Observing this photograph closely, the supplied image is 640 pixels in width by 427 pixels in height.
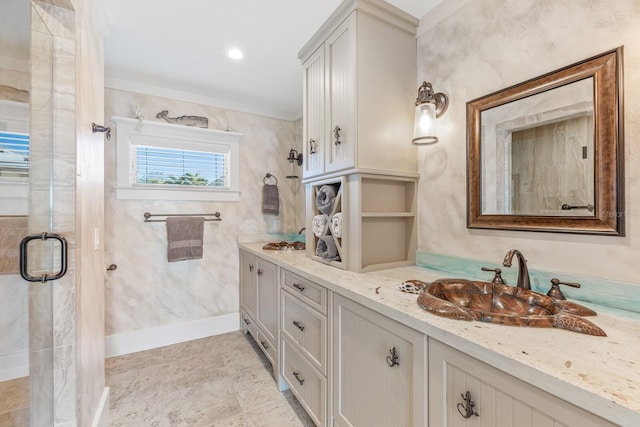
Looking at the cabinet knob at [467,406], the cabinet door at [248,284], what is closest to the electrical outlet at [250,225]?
the cabinet door at [248,284]

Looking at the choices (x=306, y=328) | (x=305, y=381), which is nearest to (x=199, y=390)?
(x=305, y=381)

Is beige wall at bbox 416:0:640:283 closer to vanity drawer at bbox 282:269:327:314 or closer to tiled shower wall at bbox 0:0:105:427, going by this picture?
vanity drawer at bbox 282:269:327:314

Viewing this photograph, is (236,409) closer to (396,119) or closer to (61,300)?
(61,300)

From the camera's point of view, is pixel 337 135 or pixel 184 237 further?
pixel 184 237

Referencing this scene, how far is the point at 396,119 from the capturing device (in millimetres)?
1670

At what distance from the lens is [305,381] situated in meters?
1.62

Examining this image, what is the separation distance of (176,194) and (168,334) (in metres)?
1.36

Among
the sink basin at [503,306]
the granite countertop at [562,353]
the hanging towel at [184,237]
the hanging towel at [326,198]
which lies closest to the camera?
the granite countertop at [562,353]

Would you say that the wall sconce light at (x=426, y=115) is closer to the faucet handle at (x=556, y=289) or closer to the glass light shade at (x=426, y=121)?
the glass light shade at (x=426, y=121)

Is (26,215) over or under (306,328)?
over

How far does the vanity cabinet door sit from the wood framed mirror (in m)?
0.75

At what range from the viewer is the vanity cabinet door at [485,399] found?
23.5 inches

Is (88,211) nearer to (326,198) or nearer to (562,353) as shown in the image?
(326,198)

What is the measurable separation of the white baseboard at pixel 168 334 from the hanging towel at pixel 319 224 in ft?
5.48
